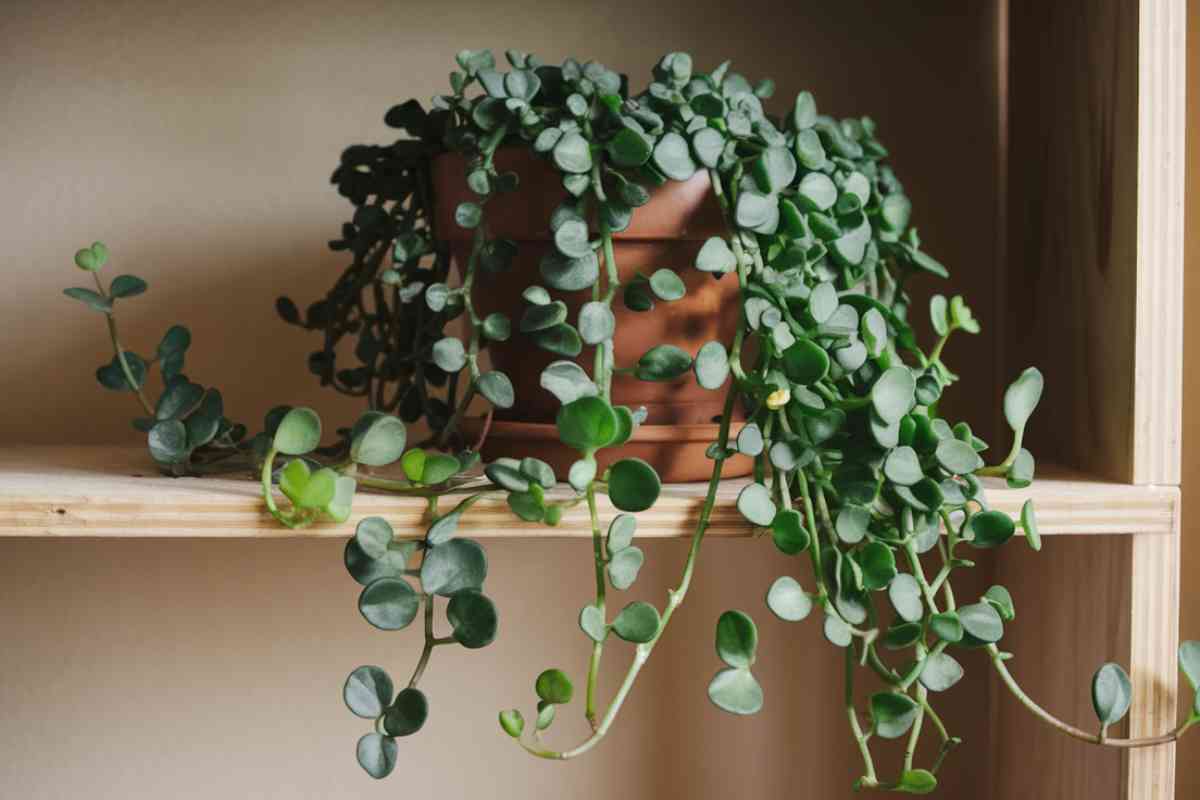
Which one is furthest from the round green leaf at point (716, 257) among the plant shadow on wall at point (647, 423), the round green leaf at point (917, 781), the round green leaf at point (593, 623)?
the round green leaf at point (917, 781)

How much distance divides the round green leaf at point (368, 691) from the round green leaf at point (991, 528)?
0.36 metres

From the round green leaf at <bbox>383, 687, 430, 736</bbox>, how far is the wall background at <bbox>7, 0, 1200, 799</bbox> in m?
0.44

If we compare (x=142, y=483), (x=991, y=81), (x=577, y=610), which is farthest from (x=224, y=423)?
(x=991, y=81)

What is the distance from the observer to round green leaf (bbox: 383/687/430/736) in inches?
23.1

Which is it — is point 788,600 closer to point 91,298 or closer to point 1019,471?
point 1019,471

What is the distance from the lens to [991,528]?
62cm

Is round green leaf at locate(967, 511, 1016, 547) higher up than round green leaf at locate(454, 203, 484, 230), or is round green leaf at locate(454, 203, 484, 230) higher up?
round green leaf at locate(454, 203, 484, 230)

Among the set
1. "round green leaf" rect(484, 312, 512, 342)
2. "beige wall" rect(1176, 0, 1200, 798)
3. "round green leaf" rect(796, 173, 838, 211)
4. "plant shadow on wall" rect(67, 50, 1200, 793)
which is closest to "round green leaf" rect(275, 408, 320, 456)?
"plant shadow on wall" rect(67, 50, 1200, 793)

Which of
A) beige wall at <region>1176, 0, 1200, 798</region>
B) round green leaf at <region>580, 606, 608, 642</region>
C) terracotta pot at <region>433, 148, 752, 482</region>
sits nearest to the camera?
round green leaf at <region>580, 606, 608, 642</region>

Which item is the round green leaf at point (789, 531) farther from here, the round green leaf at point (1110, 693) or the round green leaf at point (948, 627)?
the round green leaf at point (1110, 693)

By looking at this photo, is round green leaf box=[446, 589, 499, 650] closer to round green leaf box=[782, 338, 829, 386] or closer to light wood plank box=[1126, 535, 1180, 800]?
round green leaf box=[782, 338, 829, 386]

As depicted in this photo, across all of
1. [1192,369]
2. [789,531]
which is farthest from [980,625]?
[1192,369]

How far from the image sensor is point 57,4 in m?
0.97

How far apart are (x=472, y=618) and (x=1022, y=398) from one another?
0.36 meters
